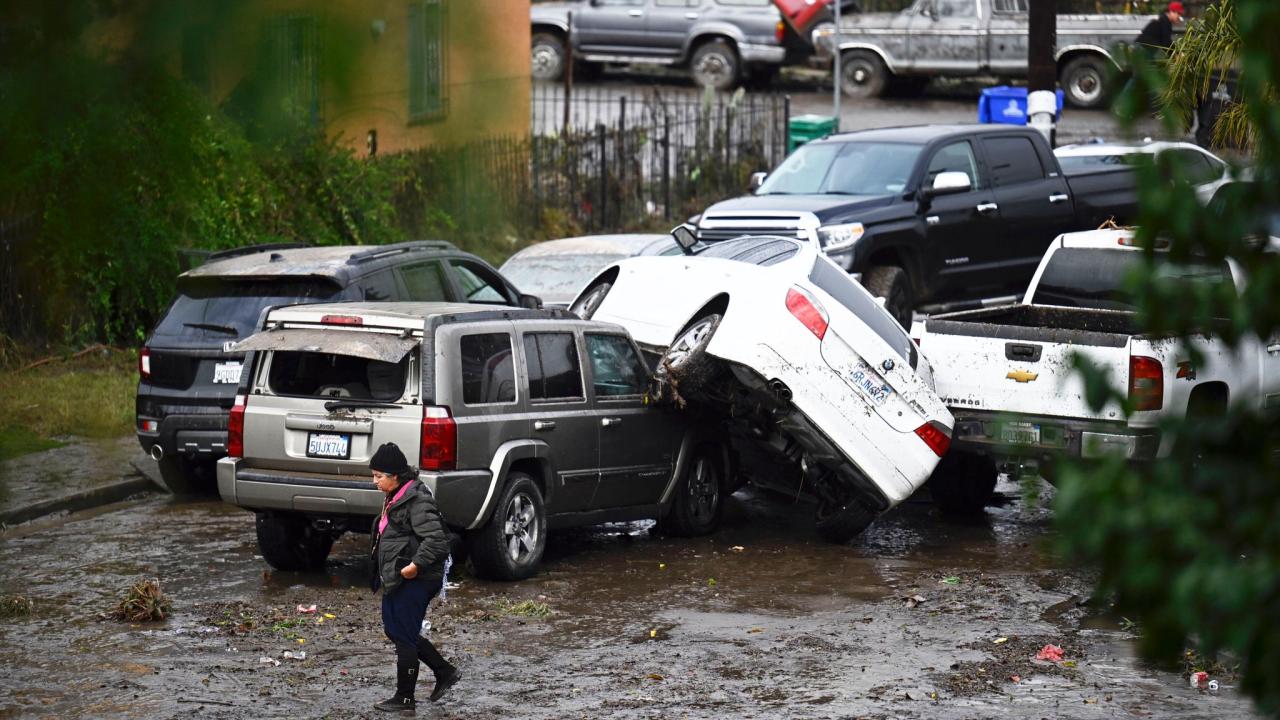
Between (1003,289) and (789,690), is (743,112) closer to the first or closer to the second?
(1003,289)

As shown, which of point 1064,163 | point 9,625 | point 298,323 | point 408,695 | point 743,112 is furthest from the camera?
point 743,112

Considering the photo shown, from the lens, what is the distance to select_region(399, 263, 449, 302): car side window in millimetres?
11898

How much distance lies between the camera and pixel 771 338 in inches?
403

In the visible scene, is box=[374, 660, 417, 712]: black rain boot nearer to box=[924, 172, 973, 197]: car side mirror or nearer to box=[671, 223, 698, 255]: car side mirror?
box=[671, 223, 698, 255]: car side mirror

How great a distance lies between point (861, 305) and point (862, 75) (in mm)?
23114

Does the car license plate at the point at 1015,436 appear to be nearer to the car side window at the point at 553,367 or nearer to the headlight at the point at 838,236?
the car side window at the point at 553,367

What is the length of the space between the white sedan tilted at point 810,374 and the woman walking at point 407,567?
9.82 ft

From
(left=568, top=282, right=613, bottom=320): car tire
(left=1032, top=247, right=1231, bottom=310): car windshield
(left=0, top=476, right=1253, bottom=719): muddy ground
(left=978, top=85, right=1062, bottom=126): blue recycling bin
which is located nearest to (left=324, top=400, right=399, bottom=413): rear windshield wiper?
(left=0, top=476, right=1253, bottom=719): muddy ground

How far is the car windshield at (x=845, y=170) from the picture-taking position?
51.5ft

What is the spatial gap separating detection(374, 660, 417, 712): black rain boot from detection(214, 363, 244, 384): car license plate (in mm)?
4856

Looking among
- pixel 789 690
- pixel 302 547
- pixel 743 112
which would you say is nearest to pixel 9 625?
pixel 302 547

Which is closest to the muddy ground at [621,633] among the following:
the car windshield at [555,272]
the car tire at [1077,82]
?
the car windshield at [555,272]

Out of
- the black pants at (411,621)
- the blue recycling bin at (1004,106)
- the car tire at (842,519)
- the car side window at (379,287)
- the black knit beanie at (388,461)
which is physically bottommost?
the car tire at (842,519)

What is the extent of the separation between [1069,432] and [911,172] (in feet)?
19.2
